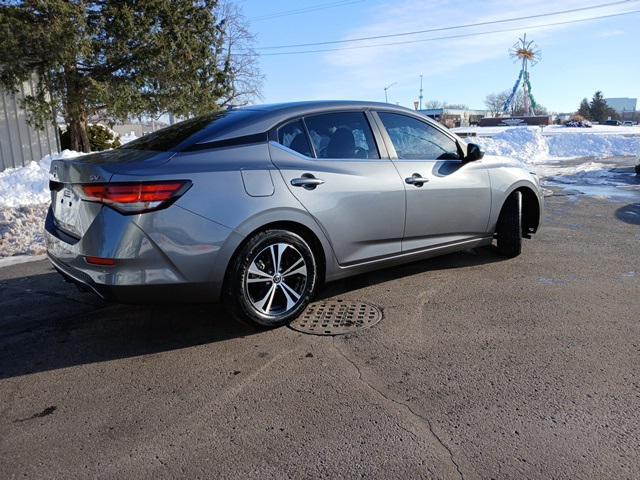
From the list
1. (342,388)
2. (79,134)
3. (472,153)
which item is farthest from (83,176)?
(79,134)

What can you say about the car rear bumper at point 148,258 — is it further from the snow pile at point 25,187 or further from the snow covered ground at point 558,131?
the snow covered ground at point 558,131

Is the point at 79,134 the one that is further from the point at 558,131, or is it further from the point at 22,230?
the point at 558,131

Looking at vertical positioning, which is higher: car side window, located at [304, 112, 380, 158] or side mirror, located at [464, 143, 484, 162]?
car side window, located at [304, 112, 380, 158]

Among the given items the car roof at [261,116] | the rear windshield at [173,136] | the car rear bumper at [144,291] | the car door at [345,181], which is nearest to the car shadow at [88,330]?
the car rear bumper at [144,291]

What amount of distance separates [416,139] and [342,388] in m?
2.63

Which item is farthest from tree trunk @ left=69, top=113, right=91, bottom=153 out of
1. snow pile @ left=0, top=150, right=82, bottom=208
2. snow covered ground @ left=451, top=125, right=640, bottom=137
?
snow covered ground @ left=451, top=125, right=640, bottom=137

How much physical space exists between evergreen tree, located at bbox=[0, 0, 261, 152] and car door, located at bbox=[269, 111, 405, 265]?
11187 millimetres

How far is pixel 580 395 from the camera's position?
9.70 feet

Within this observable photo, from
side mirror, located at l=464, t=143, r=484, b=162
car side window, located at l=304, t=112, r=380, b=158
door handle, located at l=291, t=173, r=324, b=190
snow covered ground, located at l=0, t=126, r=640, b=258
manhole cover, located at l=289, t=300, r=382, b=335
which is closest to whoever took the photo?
door handle, located at l=291, t=173, r=324, b=190

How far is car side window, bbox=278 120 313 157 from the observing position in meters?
3.97

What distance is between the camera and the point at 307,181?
3.88 meters

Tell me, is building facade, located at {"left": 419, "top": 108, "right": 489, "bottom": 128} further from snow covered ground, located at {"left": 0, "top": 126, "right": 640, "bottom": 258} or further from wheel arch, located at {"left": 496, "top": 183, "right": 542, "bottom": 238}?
wheel arch, located at {"left": 496, "top": 183, "right": 542, "bottom": 238}

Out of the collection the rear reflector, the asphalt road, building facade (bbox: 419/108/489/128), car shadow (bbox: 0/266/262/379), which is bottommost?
the asphalt road

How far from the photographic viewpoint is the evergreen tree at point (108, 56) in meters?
12.6
